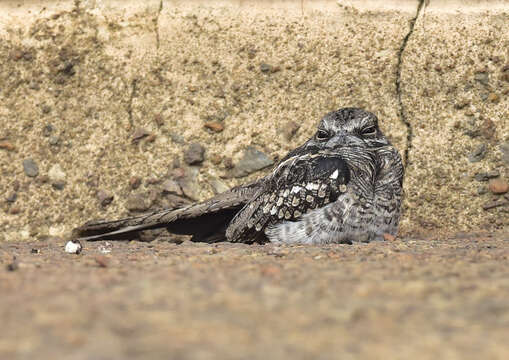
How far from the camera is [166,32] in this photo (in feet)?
17.8

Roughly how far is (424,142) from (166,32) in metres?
2.38

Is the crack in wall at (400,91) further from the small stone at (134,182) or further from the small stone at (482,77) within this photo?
the small stone at (134,182)

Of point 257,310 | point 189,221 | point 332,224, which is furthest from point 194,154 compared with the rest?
point 257,310

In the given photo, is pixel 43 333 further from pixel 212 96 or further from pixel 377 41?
pixel 377 41

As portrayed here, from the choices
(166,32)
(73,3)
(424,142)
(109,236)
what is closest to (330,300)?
(109,236)

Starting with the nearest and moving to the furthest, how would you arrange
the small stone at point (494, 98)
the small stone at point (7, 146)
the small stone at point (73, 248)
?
the small stone at point (73, 248) → the small stone at point (494, 98) → the small stone at point (7, 146)

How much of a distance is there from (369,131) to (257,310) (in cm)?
322

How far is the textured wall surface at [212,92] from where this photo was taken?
5.22 meters

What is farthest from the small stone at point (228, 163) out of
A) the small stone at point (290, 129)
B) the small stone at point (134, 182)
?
the small stone at point (134, 182)

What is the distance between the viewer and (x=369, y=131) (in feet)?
15.8

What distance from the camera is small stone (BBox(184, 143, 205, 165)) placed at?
527 centimetres

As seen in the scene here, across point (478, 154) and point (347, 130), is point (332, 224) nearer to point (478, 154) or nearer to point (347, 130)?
point (347, 130)

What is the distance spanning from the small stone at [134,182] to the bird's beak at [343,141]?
162 centimetres

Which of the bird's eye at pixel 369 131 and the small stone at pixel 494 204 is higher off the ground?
the bird's eye at pixel 369 131
